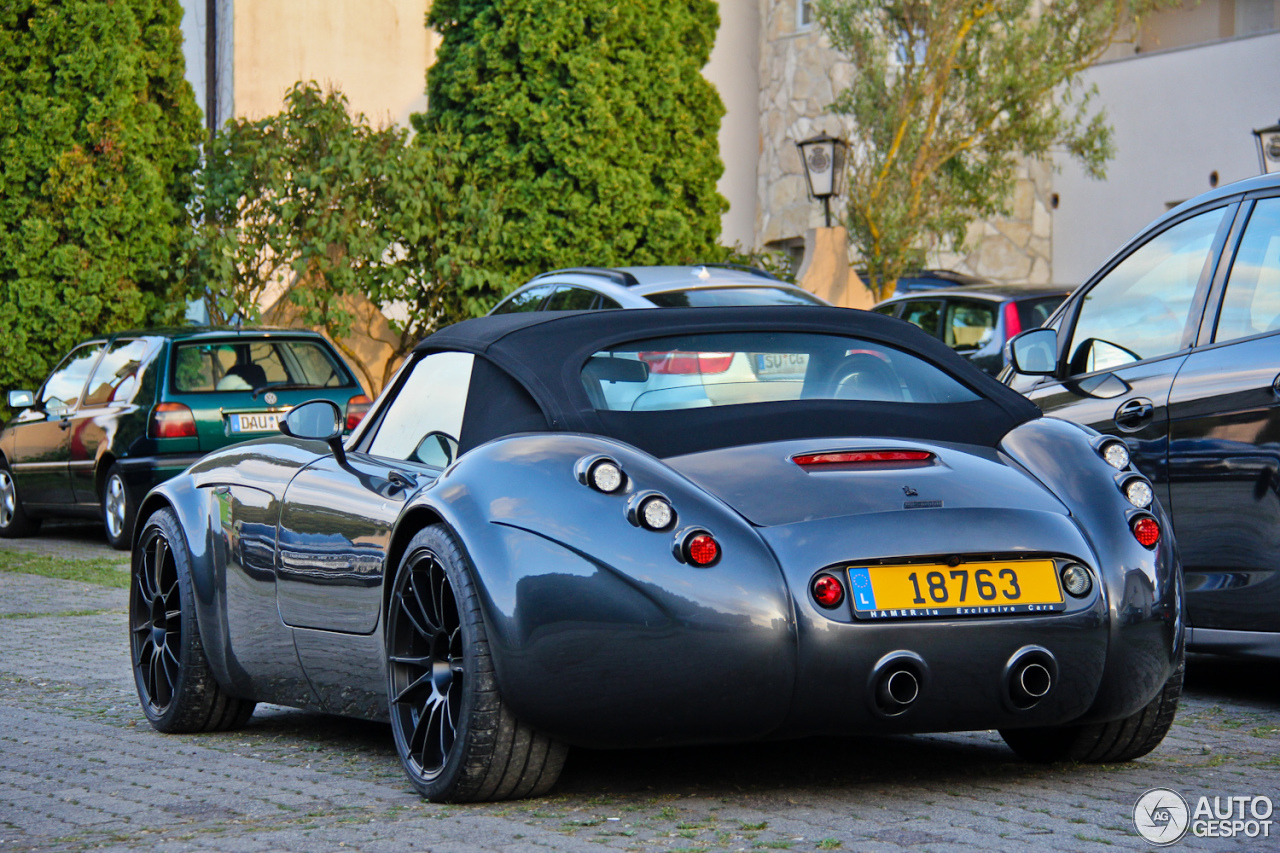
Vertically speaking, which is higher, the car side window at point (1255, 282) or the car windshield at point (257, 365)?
the car side window at point (1255, 282)

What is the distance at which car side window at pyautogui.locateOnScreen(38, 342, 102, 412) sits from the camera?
558 inches

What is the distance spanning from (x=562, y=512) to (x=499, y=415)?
24.0 inches

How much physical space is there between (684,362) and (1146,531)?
1.26 m

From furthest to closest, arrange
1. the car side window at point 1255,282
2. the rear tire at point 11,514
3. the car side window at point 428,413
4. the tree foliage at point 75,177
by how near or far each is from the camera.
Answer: the tree foliage at point 75,177
the rear tire at point 11,514
the car side window at point 1255,282
the car side window at point 428,413

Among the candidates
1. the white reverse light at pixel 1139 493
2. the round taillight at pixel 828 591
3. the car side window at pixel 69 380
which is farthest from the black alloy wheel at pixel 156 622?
the car side window at pixel 69 380

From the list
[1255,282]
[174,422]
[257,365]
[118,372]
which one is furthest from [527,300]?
[1255,282]

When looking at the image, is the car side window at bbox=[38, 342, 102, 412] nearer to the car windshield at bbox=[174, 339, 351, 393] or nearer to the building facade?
the car windshield at bbox=[174, 339, 351, 393]

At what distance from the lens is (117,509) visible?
13.3 metres

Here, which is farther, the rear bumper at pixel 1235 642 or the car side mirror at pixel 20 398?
the car side mirror at pixel 20 398

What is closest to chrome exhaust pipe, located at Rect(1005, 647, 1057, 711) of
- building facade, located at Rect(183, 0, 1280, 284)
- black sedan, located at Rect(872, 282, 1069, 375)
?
black sedan, located at Rect(872, 282, 1069, 375)

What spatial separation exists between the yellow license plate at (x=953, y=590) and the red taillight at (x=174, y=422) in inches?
381

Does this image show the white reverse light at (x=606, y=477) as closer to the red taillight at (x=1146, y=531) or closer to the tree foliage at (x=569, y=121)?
the red taillight at (x=1146, y=531)

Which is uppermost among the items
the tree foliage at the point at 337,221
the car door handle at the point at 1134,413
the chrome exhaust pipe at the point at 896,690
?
→ the tree foliage at the point at 337,221

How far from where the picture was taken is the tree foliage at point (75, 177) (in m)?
17.9
